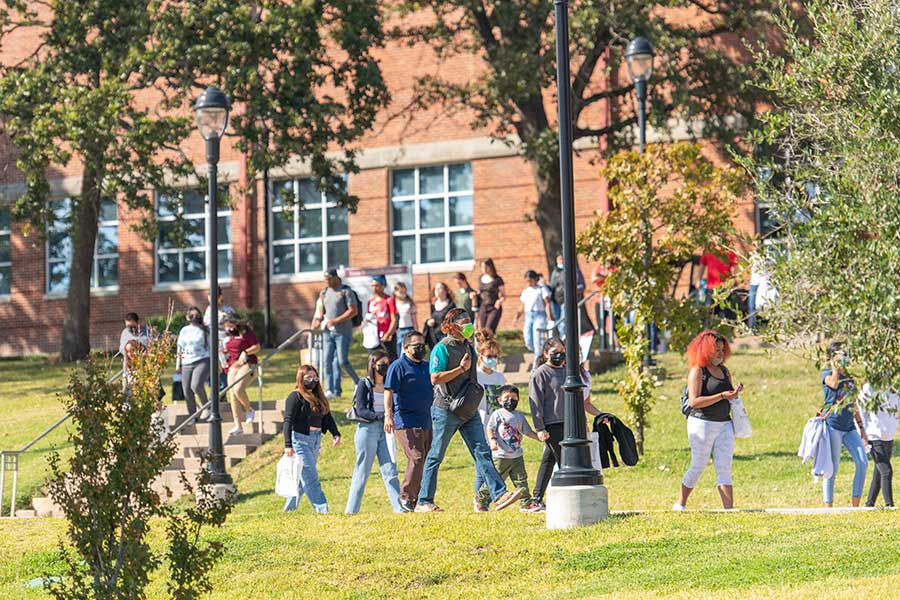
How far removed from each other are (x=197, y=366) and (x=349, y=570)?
899 cm

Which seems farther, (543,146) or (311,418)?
(543,146)

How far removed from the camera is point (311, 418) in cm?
1462

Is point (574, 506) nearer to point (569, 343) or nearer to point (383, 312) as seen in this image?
point (569, 343)

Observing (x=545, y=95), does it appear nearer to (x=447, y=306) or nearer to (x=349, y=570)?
(x=447, y=306)

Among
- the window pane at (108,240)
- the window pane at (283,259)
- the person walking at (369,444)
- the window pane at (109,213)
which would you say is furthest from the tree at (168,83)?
Answer: the person walking at (369,444)

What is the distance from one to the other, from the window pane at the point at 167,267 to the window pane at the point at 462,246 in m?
7.13

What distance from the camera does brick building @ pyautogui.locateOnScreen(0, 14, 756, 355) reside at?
3322cm

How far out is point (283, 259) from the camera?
1389 inches

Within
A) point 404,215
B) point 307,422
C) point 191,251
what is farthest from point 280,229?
point 307,422

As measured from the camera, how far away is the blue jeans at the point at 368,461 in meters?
14.2

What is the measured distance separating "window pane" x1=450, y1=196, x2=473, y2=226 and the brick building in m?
0.03

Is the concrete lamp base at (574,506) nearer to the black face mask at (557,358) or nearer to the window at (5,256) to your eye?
the black face mask at (557,358)

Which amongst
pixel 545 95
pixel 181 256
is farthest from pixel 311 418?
pixel 181 256

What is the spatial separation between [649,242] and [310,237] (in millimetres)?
17847
